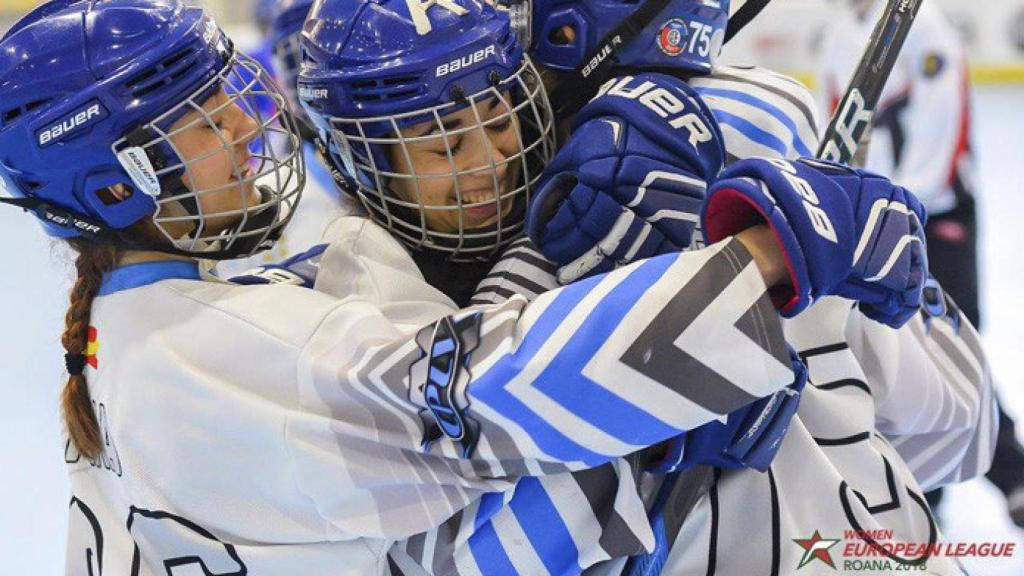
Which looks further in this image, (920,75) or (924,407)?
(920,75)

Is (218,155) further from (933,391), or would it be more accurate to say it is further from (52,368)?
(52,368)

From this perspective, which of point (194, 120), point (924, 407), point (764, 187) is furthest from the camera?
point (924, 407)

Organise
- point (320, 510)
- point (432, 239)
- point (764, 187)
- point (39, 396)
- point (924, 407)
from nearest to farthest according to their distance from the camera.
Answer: point (764, 187), point (320, 510), point (432, 239), point (924, 407), point (39, 396)

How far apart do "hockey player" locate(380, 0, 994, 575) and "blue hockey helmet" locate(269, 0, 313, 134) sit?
1574mm

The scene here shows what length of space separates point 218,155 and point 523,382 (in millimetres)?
563

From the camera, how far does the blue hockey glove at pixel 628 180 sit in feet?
4.99

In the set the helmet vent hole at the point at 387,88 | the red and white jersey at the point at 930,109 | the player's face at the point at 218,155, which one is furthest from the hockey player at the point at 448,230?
the red and white jersey at the point at 930,109

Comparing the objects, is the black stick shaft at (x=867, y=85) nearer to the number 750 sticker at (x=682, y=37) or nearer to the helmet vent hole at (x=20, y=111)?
the number 750 sticker at (x=682, y=37)

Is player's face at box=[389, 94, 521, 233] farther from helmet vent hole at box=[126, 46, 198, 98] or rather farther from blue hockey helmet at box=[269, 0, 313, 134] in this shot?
blue hockey helmet at box=[269, 0, 313, 134]

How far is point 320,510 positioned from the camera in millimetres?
1463

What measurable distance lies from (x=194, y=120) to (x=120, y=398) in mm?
353

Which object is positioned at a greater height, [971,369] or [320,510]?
[320,510]

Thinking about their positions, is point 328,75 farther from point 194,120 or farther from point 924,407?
point 924,407

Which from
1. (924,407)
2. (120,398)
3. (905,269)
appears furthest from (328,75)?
(924,407)
